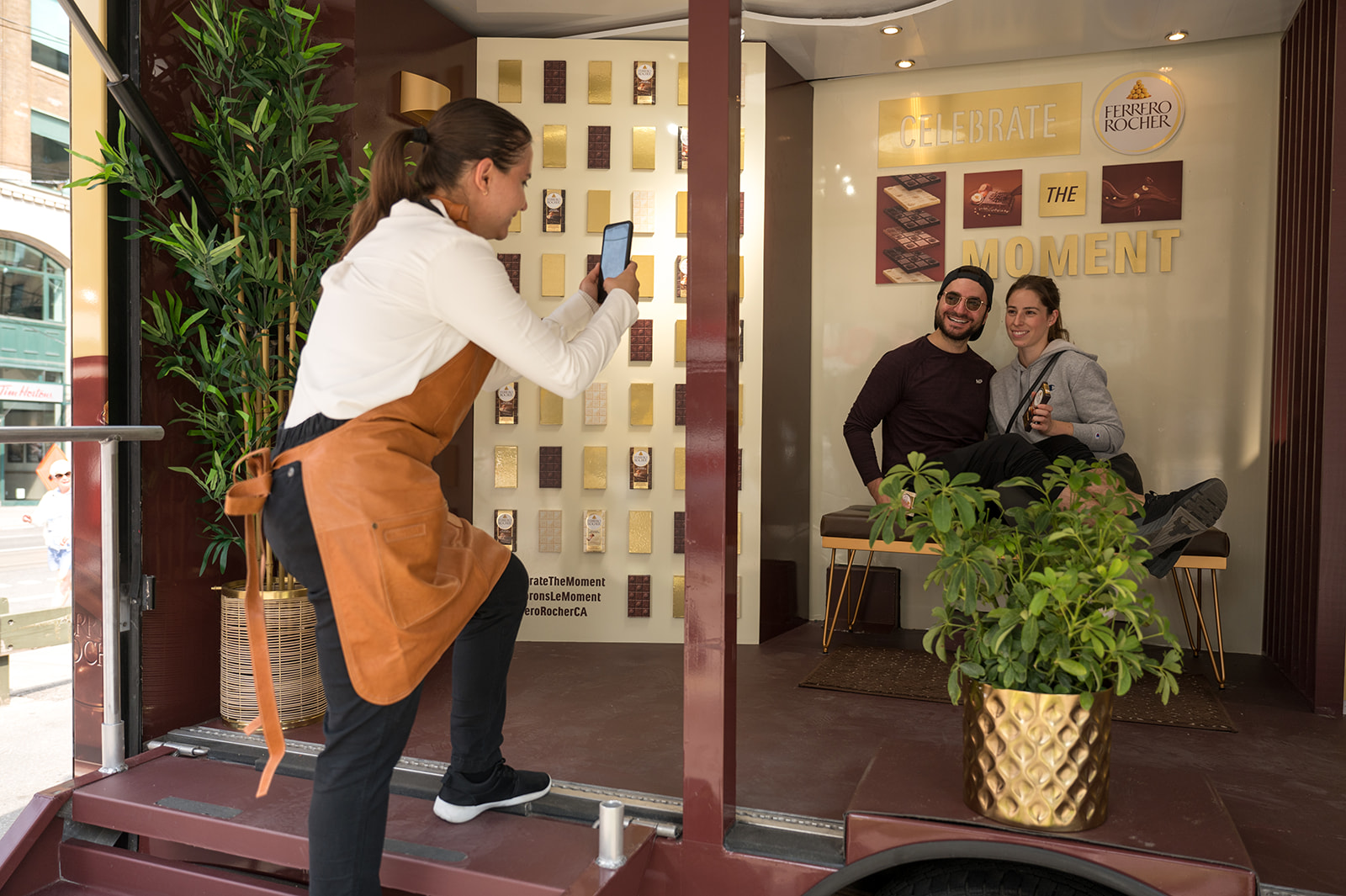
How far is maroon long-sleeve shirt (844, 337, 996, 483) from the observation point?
13.0 feet

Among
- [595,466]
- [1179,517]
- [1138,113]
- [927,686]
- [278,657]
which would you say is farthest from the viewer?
[1138,113]

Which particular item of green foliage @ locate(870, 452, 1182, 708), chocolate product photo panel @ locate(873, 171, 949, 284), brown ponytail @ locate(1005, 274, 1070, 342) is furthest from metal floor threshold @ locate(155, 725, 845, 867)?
chocolate product photo panel @ locate(873, 171, 949, 284)

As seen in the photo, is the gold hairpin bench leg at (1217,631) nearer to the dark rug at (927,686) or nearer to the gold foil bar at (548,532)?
the dark rug at (927,686)

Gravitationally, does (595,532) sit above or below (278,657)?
above

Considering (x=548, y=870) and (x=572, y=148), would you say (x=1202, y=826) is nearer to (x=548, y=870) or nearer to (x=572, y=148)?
(x=548, y=870)

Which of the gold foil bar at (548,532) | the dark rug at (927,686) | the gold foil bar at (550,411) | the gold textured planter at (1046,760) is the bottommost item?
the dark rug at (927,686)

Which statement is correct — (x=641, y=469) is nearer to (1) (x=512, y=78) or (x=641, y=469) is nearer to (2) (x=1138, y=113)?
(1) (x=512, y=78)

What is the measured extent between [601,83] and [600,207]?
50cm

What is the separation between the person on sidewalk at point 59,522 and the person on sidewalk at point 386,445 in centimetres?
136

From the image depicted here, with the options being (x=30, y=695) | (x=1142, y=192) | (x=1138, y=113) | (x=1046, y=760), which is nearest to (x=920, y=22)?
(x=1138, y=113)

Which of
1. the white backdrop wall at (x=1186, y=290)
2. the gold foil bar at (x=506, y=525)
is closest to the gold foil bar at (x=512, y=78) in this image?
the white backdrop wall at (x=1186, y=290)

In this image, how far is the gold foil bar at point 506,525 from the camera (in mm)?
4129

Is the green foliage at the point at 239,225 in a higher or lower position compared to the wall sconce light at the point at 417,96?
lower

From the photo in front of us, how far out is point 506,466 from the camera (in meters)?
4.12
